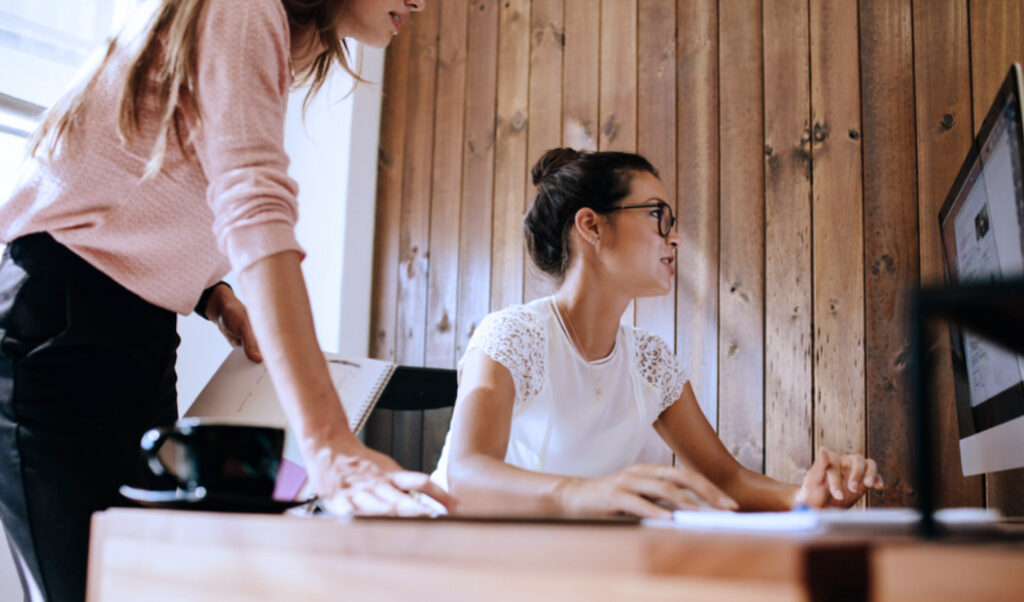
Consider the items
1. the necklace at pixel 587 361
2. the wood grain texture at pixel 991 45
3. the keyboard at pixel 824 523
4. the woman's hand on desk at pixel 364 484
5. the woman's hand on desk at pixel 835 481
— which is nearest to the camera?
the keyboard at pixel 824 523

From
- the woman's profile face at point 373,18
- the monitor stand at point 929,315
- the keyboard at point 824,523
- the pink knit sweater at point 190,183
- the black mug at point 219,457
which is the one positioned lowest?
the keyboard at point 824,523

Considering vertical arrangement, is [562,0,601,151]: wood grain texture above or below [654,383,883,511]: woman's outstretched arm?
above

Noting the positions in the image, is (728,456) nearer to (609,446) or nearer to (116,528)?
(609,446)

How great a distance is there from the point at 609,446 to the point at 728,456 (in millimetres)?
272

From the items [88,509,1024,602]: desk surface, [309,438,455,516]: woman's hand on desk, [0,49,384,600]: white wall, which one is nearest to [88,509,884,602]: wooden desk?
[88,509,1024,602]: desk surface

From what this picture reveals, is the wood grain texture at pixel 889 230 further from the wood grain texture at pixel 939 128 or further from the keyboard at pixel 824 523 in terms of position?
the keyboard at pixel 824 523

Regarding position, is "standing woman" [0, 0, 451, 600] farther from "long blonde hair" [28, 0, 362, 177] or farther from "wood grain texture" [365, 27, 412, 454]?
"wood grain texture" [365, 27, 412, 454]

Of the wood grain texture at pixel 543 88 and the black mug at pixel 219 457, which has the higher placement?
the wood grain texture at pixel 543 88

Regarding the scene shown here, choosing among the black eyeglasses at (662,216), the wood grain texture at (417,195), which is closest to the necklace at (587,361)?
the black eyeglasses at (662,216)

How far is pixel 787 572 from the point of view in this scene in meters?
0.35

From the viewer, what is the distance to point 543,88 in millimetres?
2523

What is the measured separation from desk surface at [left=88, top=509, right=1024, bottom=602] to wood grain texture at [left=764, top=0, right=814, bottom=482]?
62.6 inches

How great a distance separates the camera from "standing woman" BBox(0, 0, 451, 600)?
80cm

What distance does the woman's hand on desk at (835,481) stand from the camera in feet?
4.09
